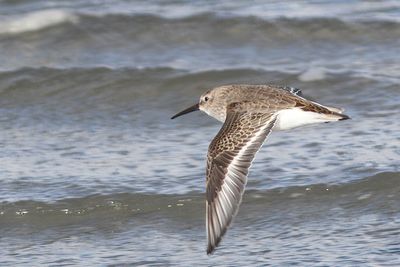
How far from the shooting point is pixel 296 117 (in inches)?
220

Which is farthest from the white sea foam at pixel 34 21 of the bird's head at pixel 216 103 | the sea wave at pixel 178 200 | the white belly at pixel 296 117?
the white belly at pixel 296 117

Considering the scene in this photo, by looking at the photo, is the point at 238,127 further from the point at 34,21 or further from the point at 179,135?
the point at 34,21

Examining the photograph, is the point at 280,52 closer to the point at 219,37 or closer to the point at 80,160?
the point at 219,37

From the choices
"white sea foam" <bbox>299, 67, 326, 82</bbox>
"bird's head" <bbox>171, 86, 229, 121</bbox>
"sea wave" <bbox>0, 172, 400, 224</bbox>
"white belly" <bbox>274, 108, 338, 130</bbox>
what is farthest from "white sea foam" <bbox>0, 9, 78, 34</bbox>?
"white belly" <bbox>274, 108, 338, 130</bbox>

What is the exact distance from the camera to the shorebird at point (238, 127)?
16.0 feet

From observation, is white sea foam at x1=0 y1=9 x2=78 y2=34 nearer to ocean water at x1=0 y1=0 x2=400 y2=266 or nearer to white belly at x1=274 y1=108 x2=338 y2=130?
ocean water at x1=0 y1=0 x2=400 y2=266

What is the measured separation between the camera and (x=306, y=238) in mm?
5578

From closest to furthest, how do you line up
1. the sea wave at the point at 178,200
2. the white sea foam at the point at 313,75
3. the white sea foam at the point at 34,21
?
the sea wave at the point at 178,200 → the white sea foam at the point at 313,75 → the white sea foam at the point at 34,21

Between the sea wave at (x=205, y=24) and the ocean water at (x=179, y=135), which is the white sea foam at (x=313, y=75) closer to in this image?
the ocean water at (x=179, y=135)

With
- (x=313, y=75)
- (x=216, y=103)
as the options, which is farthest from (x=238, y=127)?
(x=313, y=75)

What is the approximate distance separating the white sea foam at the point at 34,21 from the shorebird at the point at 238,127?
14.1 ft

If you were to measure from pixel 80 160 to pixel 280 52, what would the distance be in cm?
305

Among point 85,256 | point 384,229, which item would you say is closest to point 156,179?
point 85,256

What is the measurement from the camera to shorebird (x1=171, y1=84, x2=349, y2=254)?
489 cm
